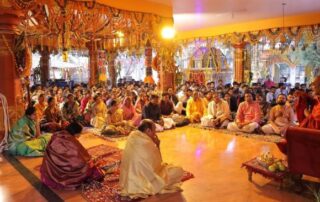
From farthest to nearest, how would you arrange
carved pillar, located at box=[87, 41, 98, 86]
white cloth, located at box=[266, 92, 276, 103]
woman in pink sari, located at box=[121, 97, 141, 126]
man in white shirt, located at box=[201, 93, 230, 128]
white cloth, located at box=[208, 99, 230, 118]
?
carved pillar, located at box=[87, 41, 98, 86]
white cloth, located at box=[266, 92, 276, 103]
woman in pink sari, located at box=[121, 97, 141, 126]
white cloth, located at box=[208, 99, 230, 118]
man in white shirt, located at box=[201, 93, 230, 128]

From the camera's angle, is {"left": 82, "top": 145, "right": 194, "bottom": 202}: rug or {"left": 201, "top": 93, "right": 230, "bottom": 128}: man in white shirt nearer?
{"left": 82, "top": 145, "right": 194, "bottom": 202}: rug

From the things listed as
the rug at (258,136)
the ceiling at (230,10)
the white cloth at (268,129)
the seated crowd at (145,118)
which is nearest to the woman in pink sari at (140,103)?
the seated crowd at (145,118)

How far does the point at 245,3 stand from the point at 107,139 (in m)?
4.70

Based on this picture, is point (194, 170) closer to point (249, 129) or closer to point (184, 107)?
point (249, 129)

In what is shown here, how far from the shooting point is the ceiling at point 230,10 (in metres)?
7.58

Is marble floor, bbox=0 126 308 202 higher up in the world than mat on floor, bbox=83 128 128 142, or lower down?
lower down

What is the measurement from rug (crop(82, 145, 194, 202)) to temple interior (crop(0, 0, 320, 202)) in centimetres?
2

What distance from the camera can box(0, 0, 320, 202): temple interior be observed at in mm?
3949

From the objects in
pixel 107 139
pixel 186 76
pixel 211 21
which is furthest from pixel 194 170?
pixel 186 76

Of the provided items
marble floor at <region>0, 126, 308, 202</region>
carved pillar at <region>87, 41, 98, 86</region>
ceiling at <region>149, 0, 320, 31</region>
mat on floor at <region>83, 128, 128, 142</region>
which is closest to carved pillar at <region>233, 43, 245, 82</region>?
ceiling at <region>149, 0, 320, 31</region>

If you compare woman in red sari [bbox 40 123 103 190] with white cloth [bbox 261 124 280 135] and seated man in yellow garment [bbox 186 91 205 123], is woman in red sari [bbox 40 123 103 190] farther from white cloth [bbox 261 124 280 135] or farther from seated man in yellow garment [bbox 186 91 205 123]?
seated man in yellow garment [bbox 186 91 205 123]

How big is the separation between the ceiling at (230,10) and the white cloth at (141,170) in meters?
4.27

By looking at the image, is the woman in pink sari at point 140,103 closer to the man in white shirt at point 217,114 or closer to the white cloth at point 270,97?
the man in white shirt at point 217,114

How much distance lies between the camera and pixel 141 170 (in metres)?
3.82
